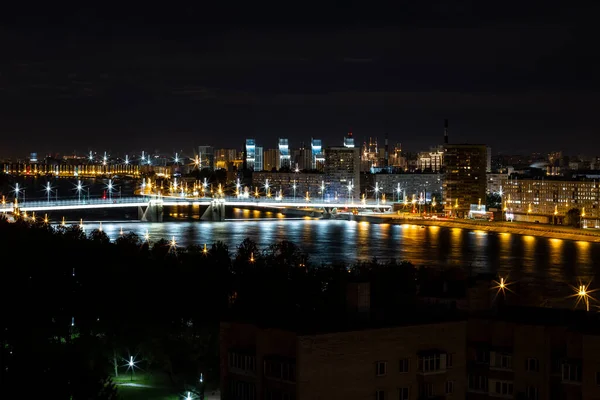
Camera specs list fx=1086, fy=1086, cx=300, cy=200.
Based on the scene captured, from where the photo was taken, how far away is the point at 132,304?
11.2 m

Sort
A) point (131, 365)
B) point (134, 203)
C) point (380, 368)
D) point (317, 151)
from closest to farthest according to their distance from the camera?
point (380, 368)
point (131, 365)
point (134, 203)
point (317, 151)

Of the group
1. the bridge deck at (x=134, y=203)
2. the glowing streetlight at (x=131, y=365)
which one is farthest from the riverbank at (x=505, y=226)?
the glowing streetlight at (x=131, y=365)

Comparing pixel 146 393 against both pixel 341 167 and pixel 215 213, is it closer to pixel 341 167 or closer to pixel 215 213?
pixel 215 213

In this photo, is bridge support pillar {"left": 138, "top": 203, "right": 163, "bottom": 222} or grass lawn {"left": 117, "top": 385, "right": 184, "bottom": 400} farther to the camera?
bridge support pillar {"left": 138, "top": 203, "right": 163, "bottom": 222}

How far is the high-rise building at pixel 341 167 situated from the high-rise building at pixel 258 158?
25894mm

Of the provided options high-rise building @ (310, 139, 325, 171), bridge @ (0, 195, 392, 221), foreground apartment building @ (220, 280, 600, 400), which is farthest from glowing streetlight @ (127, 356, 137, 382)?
high-rise building @ (310, 139, 325, 171)

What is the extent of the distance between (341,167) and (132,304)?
55022 mm

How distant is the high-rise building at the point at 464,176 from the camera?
50.8 m

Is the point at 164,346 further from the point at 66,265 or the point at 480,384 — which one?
the point at 66,265

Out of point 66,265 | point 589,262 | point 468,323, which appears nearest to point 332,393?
point 468,323

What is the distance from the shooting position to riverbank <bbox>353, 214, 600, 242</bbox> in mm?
34375

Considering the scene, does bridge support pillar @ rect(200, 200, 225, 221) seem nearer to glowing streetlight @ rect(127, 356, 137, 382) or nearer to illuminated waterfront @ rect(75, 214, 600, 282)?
illuminated waterfront @ rect(75, 214, 600, 282)

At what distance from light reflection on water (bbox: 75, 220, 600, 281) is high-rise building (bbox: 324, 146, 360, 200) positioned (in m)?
25.1

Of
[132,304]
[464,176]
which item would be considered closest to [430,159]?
[464,176]
